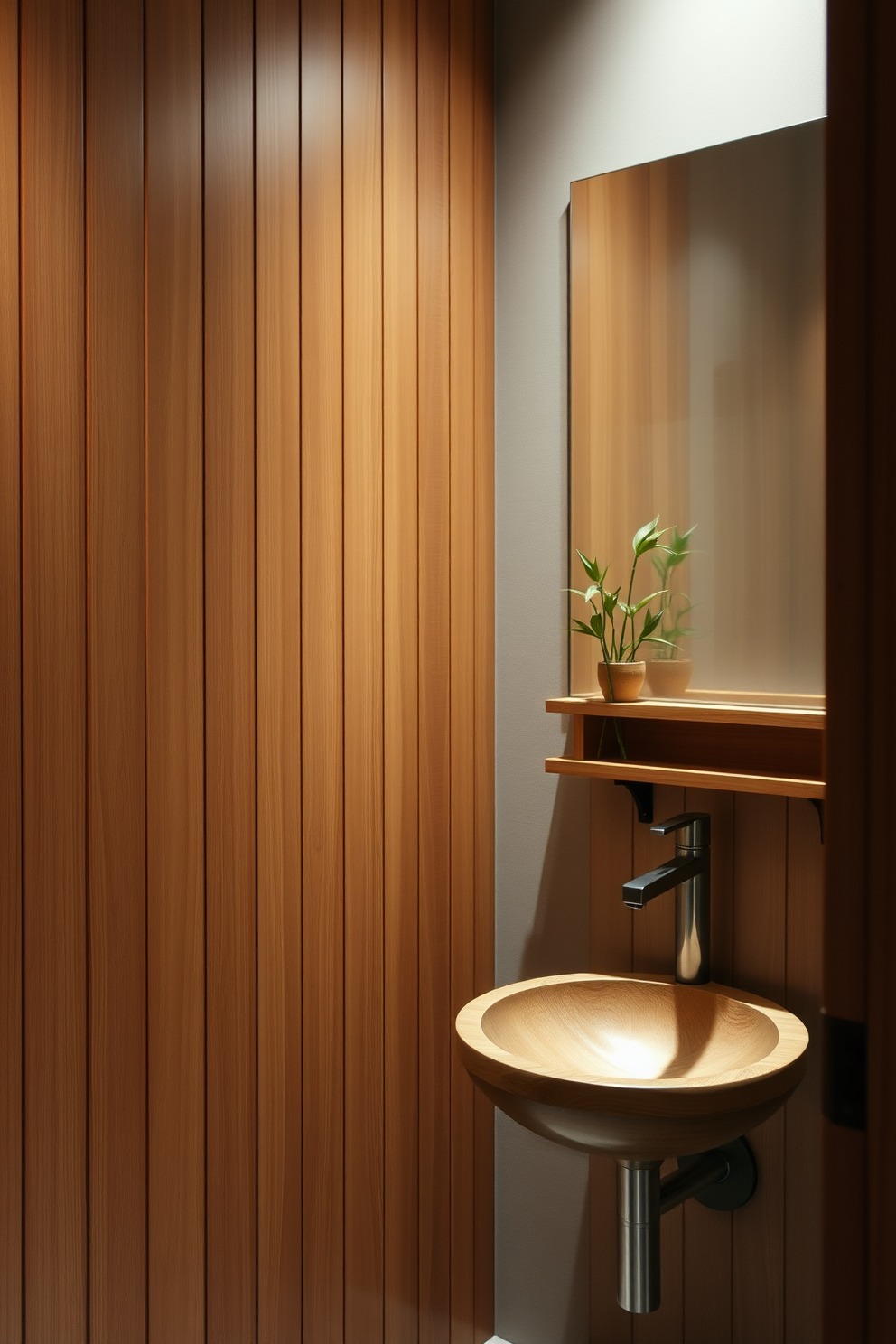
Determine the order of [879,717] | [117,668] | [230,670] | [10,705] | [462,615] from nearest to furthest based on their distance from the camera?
[879,717] → [10,705] → [117,668] → [230,670] → [462,615]

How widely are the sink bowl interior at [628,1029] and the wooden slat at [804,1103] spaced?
134mm

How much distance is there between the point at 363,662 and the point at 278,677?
187 mm

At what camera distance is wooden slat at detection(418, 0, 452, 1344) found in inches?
70.2

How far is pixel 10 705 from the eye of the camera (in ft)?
3.81

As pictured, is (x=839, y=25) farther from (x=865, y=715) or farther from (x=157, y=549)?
(x=157, y=549)

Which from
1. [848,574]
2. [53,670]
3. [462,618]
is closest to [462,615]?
[462,618]

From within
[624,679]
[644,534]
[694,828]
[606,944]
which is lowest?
[606,944]

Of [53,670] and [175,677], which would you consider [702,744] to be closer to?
[175,677]

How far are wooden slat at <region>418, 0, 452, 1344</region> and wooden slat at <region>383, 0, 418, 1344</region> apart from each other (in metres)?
0.02

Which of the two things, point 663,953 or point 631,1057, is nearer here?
point 631,1057

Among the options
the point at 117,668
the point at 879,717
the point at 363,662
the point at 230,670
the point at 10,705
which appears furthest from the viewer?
the point at 363,662

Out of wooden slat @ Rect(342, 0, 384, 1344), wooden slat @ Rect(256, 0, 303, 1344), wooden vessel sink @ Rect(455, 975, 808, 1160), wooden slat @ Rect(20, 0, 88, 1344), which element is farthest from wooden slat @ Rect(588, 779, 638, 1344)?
wooden slat @ Rect(20, 0, 88, 1344)

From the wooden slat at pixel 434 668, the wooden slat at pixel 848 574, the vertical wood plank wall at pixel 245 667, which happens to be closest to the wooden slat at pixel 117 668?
the vertical wood plank wall at pixel 245 667

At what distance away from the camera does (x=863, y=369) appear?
566mm
